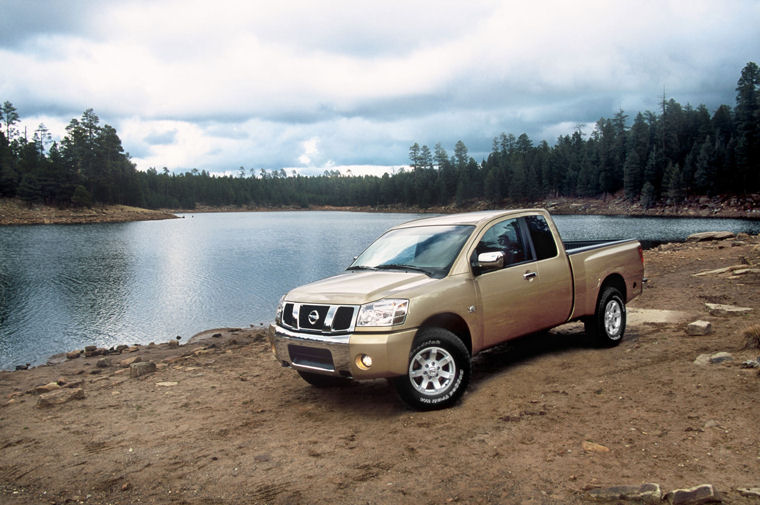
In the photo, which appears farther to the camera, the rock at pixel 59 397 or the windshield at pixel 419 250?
the rock at pixel 59 397

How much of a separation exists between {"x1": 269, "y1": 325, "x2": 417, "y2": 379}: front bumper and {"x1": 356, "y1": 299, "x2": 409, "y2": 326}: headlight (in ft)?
0.36

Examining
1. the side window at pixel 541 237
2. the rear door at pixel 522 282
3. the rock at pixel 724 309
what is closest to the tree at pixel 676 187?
the rock at pixel 724 309

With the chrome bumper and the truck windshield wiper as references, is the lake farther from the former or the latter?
the truck windshield wiper

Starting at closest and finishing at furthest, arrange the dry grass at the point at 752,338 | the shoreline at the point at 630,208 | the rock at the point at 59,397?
the dry grass at the point at 752,338 < the rock at the point at 59,397 < the shoreline at the point at 630,208

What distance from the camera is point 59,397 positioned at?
728 centimetres

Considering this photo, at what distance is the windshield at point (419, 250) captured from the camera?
608 cm

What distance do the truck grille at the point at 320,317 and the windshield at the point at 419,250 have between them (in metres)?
1.09

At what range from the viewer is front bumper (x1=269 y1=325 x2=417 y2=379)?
16.7 feet

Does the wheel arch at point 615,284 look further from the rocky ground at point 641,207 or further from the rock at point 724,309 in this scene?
the rocky ground at point 641,207

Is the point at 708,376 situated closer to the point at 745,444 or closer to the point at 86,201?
the point at 745,444

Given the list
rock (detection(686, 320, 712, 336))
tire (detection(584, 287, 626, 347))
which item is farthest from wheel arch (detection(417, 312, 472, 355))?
rock (detection(686, 320, 712, 336))

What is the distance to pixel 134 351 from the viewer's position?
13070mm

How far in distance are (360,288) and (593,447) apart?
103 inches

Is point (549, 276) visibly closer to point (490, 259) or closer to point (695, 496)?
point (490, 259)
